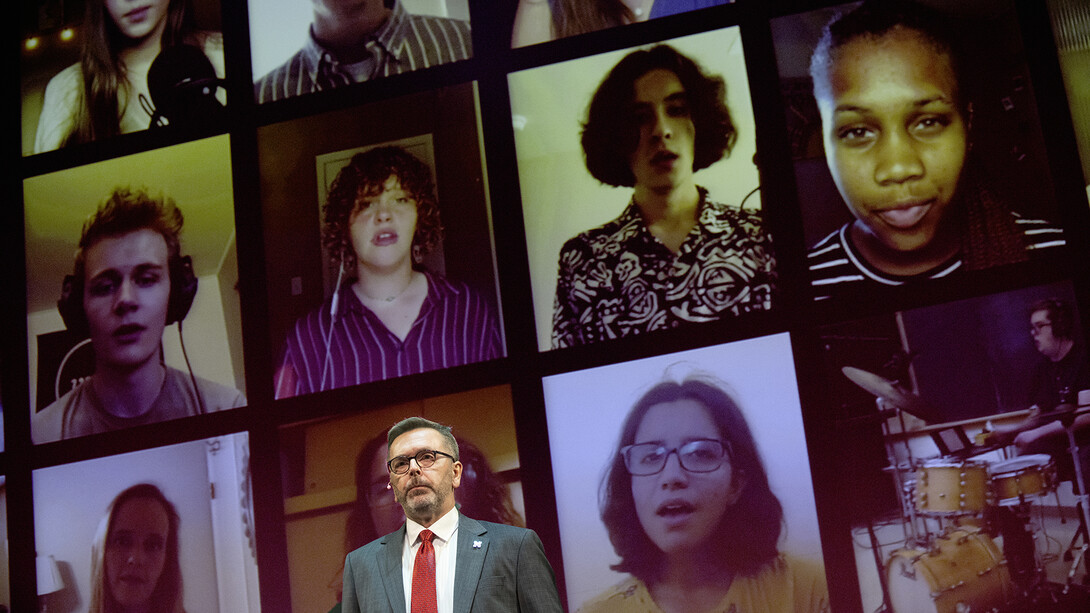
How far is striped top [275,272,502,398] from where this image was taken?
168 inches

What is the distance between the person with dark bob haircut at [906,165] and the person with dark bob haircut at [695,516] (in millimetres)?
727

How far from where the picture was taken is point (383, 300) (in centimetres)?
436

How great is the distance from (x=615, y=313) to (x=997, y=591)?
1.83 meters

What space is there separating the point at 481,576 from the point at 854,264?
242cm

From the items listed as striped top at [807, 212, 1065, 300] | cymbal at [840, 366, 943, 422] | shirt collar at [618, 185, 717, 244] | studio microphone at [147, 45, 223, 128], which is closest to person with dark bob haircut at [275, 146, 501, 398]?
shirt collar at [618, 185, 717, 244]

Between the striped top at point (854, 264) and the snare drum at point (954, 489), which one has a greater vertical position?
the striped top at point (854, 264)

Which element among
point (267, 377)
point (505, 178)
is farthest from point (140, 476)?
point (505, 178)

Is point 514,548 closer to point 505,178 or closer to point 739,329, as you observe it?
point 739,329

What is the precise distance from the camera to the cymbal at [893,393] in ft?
12.5

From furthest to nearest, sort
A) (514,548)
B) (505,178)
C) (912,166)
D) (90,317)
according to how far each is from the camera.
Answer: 1. (90,317)
2. (505,178)
3. (912,166)
4. (514,548)

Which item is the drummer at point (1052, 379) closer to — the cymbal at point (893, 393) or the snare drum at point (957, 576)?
the cymbal at point (893, 393)

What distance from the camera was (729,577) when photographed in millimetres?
3842

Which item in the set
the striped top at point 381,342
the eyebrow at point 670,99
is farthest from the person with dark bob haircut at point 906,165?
the striped top at point 381,342

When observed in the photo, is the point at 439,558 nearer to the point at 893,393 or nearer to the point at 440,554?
the point at 440,554
